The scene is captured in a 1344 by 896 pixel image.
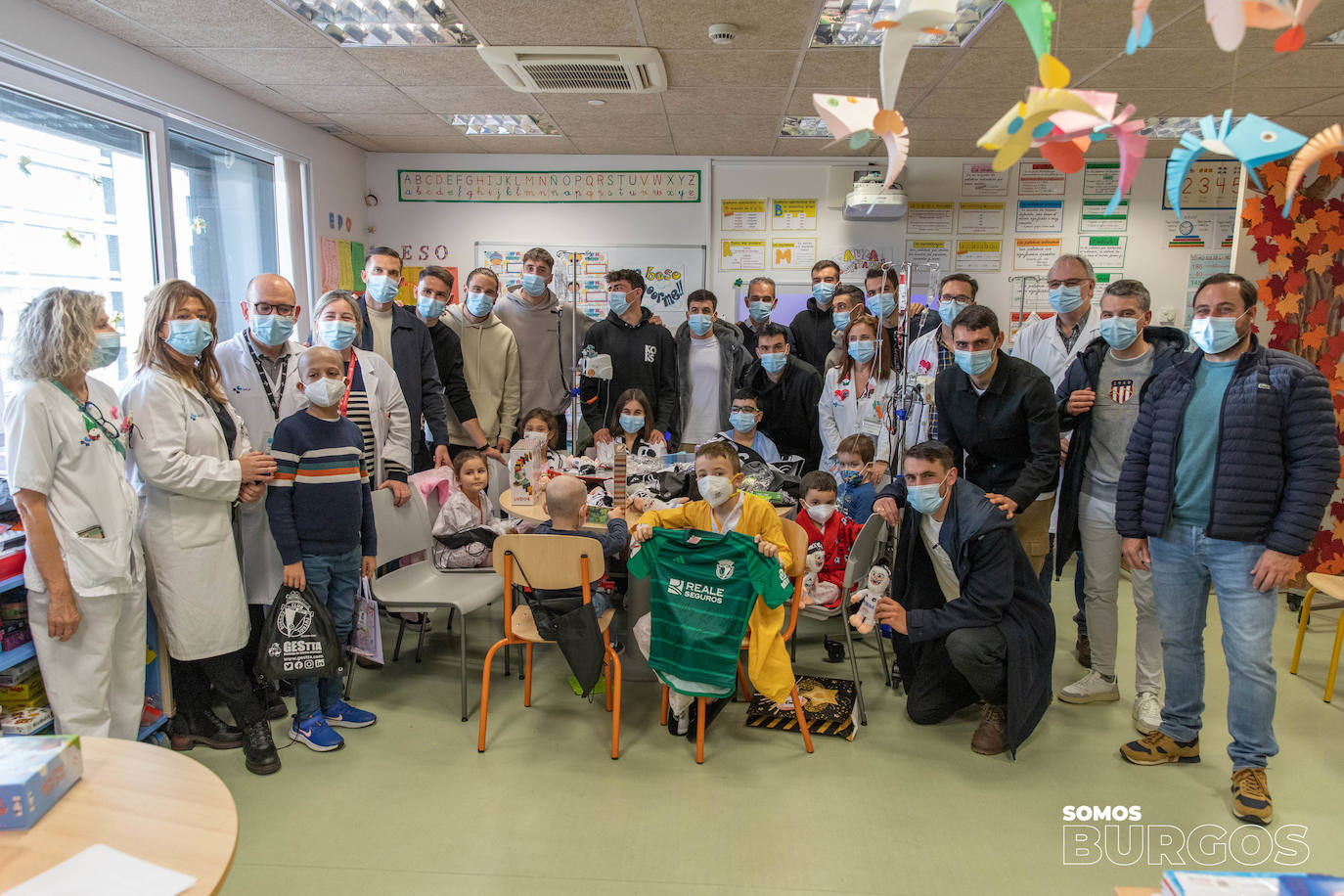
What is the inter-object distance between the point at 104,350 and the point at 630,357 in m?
2.51

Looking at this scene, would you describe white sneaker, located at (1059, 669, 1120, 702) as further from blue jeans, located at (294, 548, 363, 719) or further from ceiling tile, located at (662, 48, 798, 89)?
ceiling tile, located at (662, 48, 798, 89)

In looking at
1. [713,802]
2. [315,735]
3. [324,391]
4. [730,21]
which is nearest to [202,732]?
[315,735]

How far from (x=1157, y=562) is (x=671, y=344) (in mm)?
2637

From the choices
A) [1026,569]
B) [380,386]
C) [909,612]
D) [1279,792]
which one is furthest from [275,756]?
[1279,792]

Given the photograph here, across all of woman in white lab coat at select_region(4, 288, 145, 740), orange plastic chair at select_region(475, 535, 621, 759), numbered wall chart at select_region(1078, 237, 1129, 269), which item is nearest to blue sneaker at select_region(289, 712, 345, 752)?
orange plastic chair at select_region(475, 535, 621, 759)

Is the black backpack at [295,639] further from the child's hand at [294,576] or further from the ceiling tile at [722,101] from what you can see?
the ceiling tile at [722,101]

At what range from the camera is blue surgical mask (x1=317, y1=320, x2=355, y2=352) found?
302 cm

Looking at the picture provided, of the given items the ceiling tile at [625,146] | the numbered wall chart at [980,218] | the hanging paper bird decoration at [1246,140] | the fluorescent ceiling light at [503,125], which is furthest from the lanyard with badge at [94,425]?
the numbered wall chart at [980,218]

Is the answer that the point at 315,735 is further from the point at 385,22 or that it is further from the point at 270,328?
the point at 385,22

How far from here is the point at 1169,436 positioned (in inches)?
98.7

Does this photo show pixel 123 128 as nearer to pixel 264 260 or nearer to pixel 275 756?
pixel 264 260

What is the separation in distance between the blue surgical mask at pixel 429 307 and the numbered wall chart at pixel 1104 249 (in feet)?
15.7

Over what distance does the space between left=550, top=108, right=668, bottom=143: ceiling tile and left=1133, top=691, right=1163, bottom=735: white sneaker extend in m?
3.99

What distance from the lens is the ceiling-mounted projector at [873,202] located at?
17.7ft
